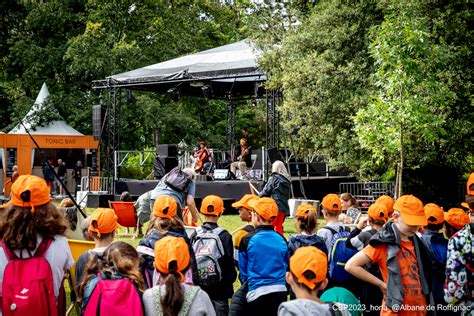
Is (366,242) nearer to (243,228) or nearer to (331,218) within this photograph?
(331,218)

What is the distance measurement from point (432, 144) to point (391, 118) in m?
3.33

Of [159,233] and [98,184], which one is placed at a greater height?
[159,233]

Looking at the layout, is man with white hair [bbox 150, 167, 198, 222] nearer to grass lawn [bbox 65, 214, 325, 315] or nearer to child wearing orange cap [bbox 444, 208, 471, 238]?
grass lawn [bbox 65, 214, 325, 315]

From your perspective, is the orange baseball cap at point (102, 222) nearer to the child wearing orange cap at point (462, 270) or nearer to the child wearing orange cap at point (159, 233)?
the child wearing orange cap at point (159, 233)

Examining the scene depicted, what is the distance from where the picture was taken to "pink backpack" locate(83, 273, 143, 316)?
374 centimetres

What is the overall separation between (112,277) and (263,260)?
1.54 meters

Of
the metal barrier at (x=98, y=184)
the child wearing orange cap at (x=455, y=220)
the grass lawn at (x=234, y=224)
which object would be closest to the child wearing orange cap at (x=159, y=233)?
the child wearing orange cap at (x=455, y=220)

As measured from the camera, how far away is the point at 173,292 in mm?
3734

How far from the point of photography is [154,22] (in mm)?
31547

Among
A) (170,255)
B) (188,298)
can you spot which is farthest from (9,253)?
(188,298)

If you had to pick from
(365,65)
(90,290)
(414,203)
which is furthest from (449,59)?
(90,290)

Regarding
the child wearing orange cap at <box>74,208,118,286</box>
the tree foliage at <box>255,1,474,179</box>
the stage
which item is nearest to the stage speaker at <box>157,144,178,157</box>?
the stage

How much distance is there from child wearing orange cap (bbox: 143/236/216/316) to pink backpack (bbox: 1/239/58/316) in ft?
2.21

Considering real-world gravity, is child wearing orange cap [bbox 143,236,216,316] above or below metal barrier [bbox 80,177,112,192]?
above
